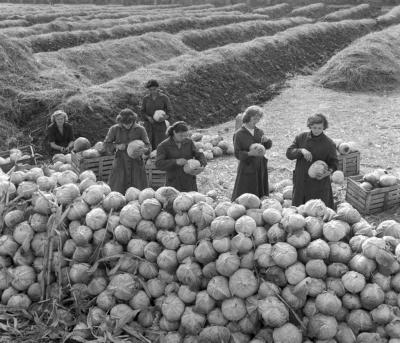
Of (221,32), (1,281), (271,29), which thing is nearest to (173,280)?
(1,281)

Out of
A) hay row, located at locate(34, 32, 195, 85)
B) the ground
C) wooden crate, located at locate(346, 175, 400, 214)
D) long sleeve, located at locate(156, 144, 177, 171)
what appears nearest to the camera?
long sleeve, located at locate(156, 144, 177, 171)

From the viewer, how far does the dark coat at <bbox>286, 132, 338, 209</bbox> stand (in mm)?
6258

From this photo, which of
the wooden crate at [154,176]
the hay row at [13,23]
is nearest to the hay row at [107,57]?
the wooden crate at [154,176]

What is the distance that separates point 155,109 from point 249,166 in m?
2.82

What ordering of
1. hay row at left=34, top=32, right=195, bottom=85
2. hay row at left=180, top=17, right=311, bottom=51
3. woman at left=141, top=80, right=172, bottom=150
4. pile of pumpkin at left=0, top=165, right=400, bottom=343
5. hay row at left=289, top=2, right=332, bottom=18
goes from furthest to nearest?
hay row at left=289, top=2, right=332, bottom=18 → hay row at left=180, top=17, right=311, bottom=51 → hay row at left=34, top=32, right=195, bottom=85 → woman at left=141, top=80, right=172, bottom=150 → pile of pumpkin at left=0, top=165, right=400, bottom=343

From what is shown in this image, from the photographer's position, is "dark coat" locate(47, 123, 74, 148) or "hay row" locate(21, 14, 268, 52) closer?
"dark coat" locate(47, 123, 74, 148)

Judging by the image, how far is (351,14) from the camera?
39.2m

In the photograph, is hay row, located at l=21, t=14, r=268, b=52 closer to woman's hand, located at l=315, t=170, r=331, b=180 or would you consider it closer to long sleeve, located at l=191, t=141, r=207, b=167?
long sleeve, located at l=191, t=141, r=207, b=167

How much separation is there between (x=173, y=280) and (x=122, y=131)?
116 inches

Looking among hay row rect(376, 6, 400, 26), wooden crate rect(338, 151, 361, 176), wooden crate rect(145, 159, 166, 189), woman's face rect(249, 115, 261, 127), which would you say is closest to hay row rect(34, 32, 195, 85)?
wooden crate rect(145, 159, 166, 189)

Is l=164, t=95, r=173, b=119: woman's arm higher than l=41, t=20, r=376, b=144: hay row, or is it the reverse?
l=164, t=95, r=173, b=119: woman's arm

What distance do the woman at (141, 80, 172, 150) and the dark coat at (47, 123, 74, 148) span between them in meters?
1.34

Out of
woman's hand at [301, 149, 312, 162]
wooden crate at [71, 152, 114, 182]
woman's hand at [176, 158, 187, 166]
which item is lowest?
wooden crate at [71, 152, 114, 182]

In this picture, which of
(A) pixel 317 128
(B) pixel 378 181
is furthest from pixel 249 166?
(B) pixel 378 181
